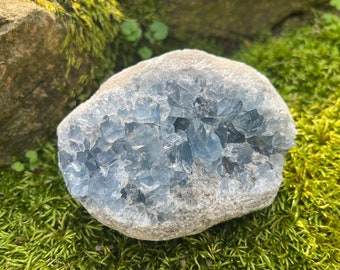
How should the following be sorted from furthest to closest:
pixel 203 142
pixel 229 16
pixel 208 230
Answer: pixel 229 16
pixel 208 230
pixel 203 142

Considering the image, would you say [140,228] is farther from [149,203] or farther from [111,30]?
[111,30]

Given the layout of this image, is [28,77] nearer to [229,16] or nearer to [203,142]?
[203,142]

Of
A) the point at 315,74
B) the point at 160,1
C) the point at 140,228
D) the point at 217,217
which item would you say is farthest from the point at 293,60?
the point at 140,228

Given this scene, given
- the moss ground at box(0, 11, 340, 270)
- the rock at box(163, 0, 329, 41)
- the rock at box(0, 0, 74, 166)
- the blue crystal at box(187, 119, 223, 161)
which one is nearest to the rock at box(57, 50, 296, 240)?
the blue crystal at box(187, 119, 223, 161)

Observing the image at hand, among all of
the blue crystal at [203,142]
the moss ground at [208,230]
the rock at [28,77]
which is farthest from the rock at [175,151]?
the rock at [28,77]

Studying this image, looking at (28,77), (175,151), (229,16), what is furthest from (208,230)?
(229,16)

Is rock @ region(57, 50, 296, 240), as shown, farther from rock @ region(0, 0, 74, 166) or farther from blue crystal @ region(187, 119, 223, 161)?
rock @ region(0, 0, 74, 166)

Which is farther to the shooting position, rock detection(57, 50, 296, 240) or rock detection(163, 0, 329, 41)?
rock detection(163, 0, 329, 41)

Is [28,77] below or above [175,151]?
above
